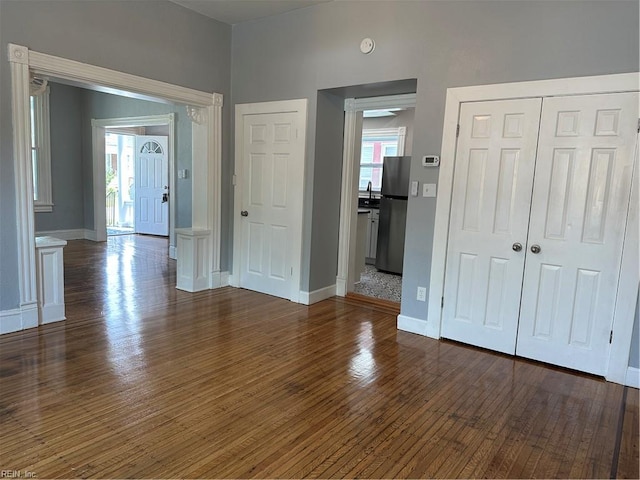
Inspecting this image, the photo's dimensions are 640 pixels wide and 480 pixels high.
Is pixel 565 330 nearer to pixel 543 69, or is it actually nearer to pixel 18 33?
pixel 543 69

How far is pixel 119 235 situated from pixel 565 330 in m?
8.16

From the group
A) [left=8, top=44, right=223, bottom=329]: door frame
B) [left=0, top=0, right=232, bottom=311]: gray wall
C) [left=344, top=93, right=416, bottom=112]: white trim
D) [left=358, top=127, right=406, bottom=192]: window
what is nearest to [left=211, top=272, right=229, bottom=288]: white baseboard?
[left=0, top=0, right=232, bottom=311]: gray wall

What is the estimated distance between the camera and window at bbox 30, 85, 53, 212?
278 inches

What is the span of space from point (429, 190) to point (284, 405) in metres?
2.11

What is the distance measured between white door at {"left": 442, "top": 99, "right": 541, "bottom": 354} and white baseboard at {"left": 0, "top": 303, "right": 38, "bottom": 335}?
3362 mm

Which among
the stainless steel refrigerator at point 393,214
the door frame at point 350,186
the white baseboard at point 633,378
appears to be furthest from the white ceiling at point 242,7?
the white baseboard at point 633,378

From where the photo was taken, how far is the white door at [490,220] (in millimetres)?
3213

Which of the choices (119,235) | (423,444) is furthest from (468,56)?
(119,235)

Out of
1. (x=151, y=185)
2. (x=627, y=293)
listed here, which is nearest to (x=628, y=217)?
(x=627, y=293)

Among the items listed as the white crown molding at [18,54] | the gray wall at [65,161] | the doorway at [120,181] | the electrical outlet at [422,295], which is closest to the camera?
the white crown molding at [18,54]

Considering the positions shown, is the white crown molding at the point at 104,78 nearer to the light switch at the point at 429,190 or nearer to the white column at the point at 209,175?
the white column at the point at 209,175

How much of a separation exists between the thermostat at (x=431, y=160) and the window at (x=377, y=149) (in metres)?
3.64

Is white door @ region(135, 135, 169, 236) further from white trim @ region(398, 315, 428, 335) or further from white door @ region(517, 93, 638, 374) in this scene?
white door @ region(517, 93, 638, 374)

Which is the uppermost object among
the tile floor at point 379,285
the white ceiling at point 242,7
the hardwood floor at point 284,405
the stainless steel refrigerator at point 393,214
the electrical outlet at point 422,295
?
the white ceiling at point 242,7
